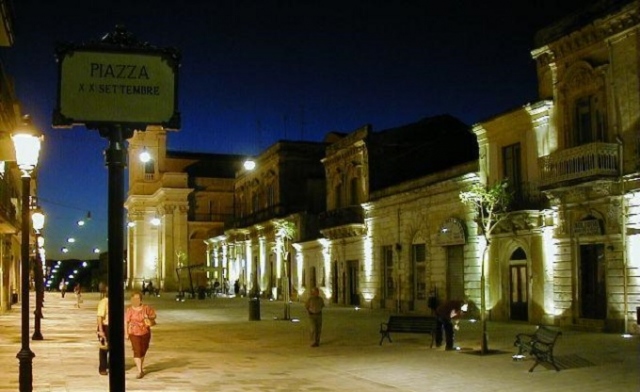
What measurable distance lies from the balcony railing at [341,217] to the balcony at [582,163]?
62.1 feet

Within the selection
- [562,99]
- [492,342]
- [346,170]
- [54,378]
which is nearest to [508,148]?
[562,99]

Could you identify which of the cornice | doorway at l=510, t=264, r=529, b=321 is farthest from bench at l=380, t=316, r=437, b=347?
the cornice

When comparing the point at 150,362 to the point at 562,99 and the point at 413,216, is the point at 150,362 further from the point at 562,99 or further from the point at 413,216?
the point at 413,216

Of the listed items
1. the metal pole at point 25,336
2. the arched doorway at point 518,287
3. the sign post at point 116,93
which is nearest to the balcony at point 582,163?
the arched doorway at point 518,287

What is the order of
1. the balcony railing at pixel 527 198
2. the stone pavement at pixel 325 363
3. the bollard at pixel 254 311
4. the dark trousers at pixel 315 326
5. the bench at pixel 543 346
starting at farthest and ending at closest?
1. the bollard at pixel 254 311
2. the balcony railing at pixel 527 198
3. the dark trousers at pixel 315 326
4. the bench at pixel 543 346
5. the stone pavement at pixel 325 363

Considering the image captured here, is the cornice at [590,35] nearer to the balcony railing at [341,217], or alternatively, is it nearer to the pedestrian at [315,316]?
the pedestrian at [315,316]

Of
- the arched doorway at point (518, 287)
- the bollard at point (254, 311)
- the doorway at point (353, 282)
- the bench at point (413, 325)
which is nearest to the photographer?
the bench at point (413, 325)

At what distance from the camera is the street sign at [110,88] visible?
6.02 m

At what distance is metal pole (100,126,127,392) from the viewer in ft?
19.0

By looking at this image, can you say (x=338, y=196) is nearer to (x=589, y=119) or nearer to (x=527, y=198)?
(x=527, y=198)

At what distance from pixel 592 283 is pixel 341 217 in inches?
874

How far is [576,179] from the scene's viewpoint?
25.7 metres

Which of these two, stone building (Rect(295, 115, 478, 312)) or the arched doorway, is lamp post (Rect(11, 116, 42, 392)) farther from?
stone building (Rect(295, 115, 478, 312))

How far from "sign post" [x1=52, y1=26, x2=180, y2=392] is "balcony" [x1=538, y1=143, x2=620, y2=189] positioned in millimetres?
20942
